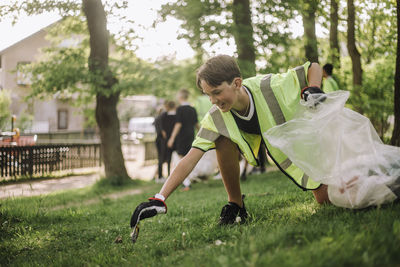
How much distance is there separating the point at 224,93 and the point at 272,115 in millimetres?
496

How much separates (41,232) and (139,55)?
23.1 feet

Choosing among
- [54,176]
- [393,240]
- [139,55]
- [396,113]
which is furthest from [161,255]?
[54,176]

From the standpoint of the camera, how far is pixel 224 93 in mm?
2842

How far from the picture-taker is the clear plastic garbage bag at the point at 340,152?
2635mm

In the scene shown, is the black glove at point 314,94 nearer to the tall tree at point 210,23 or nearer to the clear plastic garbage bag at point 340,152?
the clear plastic garbage bag at point 340,152

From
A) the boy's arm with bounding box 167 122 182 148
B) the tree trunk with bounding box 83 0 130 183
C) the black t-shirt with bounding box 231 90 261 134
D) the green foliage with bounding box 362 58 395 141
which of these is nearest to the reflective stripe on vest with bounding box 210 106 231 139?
the black t-shirt with bounding box 231 90 261 134

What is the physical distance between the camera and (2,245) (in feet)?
11.8

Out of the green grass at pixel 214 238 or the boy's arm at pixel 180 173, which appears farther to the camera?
the boy's arm at pixel 180 173

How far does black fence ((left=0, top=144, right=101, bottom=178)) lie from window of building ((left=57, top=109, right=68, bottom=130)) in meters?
19.2

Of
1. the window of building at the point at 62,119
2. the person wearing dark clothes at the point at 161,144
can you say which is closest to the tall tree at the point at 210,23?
the person wearing dark clothes at the point at 161,144

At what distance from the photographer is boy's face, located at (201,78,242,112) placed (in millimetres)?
2824

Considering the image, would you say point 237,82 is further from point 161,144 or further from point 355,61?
point 355,61

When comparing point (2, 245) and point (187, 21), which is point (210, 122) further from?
point (187, 21)

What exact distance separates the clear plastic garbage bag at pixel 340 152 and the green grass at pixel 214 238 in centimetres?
16
